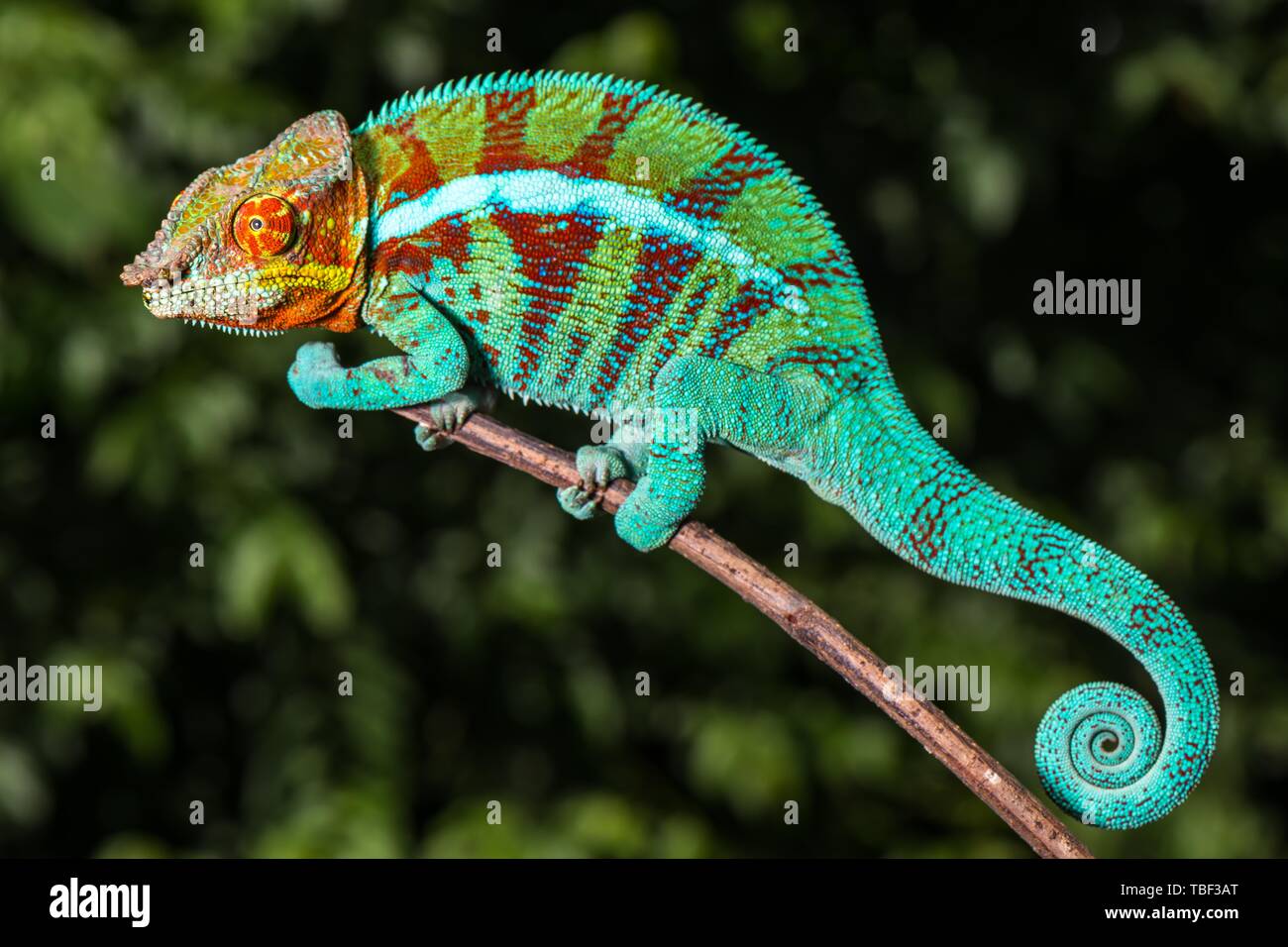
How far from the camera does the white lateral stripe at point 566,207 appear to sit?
2.15 m

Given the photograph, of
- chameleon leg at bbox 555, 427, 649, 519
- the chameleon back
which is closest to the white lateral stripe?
the chameleon back

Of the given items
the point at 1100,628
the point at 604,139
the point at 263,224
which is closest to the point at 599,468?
the point at 604,139

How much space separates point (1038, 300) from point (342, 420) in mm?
2290

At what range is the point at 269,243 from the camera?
2131 mm

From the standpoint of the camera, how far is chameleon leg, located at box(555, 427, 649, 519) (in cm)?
224

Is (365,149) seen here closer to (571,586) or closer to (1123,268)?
(571,586)

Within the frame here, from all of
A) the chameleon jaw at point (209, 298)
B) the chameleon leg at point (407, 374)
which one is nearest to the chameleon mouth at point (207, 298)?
the chameleon jaw at point (209, 298)

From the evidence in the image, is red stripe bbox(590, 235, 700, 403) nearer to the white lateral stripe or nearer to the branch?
the white lateral stripe

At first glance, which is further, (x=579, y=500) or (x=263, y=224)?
(x=579, y=500)

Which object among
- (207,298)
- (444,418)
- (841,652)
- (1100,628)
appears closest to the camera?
(841,652)

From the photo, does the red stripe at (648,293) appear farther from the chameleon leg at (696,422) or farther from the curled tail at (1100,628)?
the curled tail at (1100,628)

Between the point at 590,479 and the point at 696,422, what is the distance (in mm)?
218

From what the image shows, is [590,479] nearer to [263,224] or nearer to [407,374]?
[407,374]

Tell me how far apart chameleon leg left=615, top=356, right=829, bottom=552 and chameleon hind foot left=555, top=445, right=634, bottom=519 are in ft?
0.29
